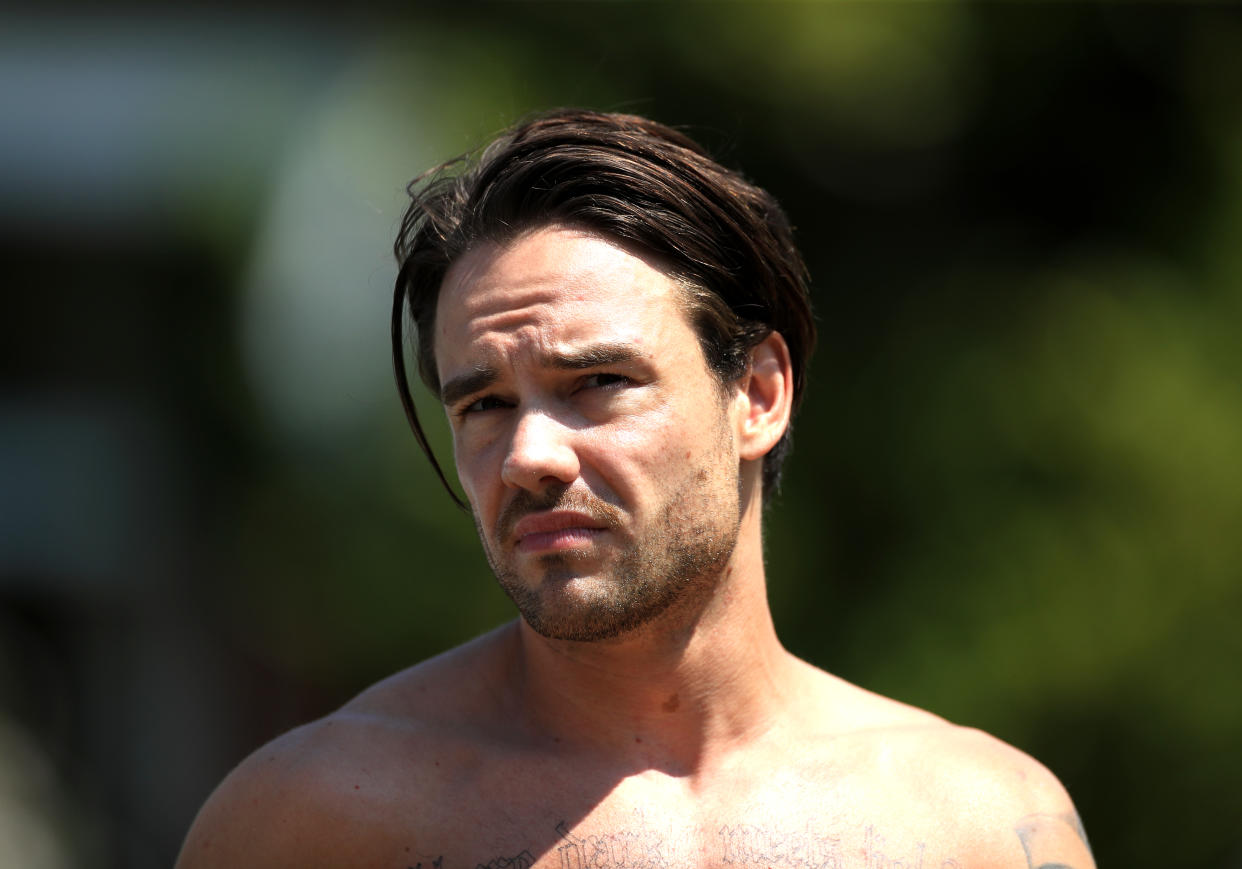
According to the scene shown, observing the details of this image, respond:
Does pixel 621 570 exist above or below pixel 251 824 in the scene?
above

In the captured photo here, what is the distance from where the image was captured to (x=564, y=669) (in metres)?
2.76

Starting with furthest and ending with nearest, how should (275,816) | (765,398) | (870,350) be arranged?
(870,350), (765,398), (275,816)

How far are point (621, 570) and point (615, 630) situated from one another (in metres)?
0.12

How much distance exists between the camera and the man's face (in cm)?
253

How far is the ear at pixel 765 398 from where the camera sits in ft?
9.53

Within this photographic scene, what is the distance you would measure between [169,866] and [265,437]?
3.04m

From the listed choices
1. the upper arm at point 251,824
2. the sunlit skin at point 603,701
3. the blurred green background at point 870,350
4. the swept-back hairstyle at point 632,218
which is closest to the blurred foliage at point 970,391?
the blurred green background at point 870,350

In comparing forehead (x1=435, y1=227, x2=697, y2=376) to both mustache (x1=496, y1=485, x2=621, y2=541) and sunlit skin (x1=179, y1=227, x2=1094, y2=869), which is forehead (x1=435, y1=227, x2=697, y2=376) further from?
mustache (x1=496, y1=485, x2=621, y2=541)

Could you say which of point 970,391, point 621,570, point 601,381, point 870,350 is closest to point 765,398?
point 601,381

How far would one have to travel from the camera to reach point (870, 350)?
673 cm

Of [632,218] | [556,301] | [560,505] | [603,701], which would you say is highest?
[632,218]

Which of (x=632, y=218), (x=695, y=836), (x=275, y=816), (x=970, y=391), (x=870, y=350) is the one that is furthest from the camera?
(x=870, y=350)

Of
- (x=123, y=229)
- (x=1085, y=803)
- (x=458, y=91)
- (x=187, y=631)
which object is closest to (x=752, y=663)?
(x=1085, y=803)

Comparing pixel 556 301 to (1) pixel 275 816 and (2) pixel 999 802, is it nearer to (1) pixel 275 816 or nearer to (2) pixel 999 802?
(1) pixel 275 816
